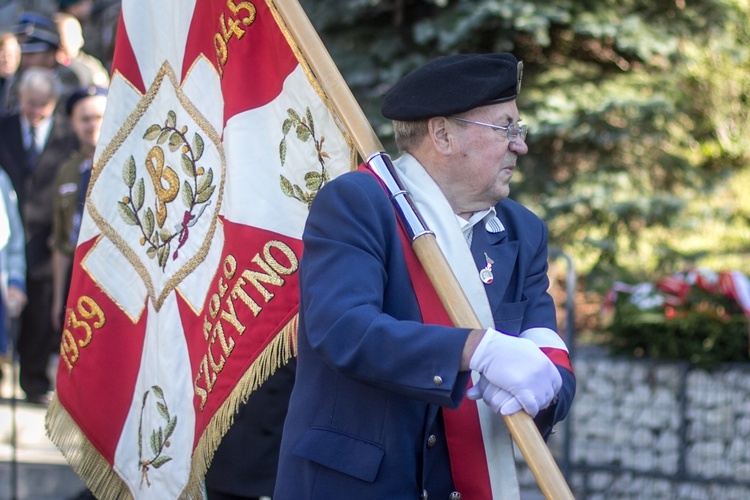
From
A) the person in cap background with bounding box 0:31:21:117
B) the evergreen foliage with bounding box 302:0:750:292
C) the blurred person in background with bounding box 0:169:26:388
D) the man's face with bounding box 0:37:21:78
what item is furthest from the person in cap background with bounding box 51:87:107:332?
the man's face with bounding box 0:37:21:78

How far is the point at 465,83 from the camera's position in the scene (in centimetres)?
296

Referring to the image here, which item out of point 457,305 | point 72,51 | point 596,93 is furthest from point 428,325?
point 72,51

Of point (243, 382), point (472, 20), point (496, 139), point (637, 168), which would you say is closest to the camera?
point (496, 139)

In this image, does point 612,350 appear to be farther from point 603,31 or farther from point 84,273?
point 84,273

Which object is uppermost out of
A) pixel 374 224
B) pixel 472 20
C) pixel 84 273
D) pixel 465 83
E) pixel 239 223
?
pixel 465 83

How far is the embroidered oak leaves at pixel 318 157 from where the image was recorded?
3.64 m

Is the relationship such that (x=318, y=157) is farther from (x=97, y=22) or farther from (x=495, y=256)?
(x=97, y=22)

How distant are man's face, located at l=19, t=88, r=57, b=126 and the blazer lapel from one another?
5738mm

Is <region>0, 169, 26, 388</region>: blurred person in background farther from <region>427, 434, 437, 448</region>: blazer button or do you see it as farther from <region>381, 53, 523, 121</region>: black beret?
<region>427, 434, 437, 448</region>: blazer button

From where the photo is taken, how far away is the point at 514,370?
258 centimetres

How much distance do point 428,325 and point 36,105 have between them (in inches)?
241

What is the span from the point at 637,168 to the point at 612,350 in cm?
251

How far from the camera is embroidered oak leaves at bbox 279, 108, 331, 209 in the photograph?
364cm

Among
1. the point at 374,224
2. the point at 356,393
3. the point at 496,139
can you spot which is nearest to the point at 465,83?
the point at 496,139
